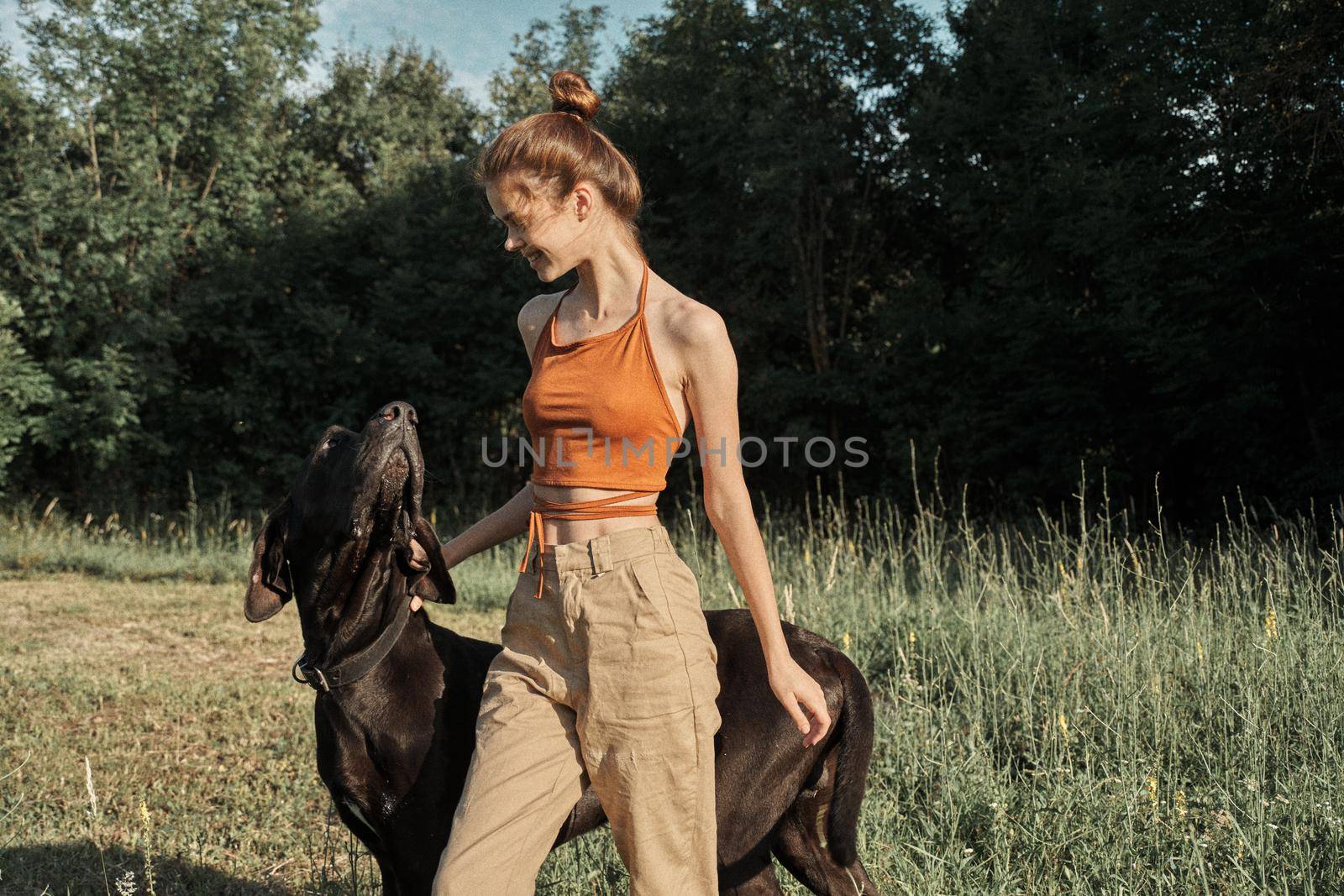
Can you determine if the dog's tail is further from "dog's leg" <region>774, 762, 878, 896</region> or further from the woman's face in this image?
the woman's face

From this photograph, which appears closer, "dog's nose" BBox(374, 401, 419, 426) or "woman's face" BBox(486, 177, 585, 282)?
"woman's face" BBox(486, 177, 585, 282)

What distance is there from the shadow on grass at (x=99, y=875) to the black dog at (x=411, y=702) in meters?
1.43

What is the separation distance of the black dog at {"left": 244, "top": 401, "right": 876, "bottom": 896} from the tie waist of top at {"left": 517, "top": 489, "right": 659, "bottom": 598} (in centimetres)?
37

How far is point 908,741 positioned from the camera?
13.5 feet

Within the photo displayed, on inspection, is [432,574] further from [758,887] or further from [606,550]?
[758,887]

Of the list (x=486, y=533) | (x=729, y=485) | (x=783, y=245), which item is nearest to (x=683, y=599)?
(x=729, y=485)

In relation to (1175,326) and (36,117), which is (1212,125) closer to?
(1175,326)

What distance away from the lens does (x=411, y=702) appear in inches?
92.0

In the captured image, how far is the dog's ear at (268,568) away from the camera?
240 cm

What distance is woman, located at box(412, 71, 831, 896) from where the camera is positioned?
1861 mm

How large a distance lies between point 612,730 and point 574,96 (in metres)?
1.28

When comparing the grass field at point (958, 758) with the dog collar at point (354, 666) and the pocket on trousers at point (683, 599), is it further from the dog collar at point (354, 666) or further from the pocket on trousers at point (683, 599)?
the pocket on trousers at point (683, 599)

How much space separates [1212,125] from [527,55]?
13.9 metres

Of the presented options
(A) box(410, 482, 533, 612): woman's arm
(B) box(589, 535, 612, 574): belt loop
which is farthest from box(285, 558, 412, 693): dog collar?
(B) box(589, 535, 612, 574): belt loop
